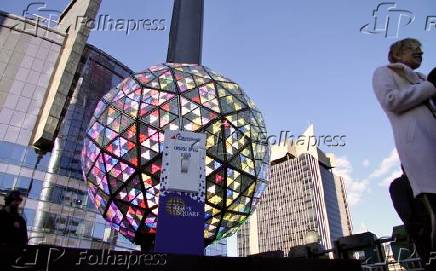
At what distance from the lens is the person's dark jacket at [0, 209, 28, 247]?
14.1 ft

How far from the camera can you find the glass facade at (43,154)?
31578mm

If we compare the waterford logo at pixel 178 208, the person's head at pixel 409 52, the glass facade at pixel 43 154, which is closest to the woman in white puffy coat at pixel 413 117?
the person's head at pixel 409 52

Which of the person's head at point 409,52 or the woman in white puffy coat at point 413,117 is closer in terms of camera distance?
the woman in white puffy coat at point 413,117

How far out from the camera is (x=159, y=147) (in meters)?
8.79

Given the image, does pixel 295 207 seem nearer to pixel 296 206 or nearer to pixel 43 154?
pixel 296 206

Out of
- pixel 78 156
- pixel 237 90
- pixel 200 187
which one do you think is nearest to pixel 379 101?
pixel 200 187

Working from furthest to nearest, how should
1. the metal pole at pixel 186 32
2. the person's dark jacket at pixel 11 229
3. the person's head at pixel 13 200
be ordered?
the metal pole at pixel 186 32, the person's head at pixel 13 200, the person's dark jacket at pixel 11 229

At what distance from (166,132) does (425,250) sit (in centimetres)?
647

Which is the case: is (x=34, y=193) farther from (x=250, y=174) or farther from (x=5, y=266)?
(x=5, y=266)

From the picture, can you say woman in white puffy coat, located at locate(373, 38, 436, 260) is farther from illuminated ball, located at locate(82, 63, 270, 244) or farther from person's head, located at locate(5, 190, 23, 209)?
illuminated ball, located at locate(82, 63, 270, 244)

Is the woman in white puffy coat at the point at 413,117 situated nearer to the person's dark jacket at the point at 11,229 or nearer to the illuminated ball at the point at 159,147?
the person's dark jacket at the point at 11,229

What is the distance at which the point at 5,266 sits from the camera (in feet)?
9.29

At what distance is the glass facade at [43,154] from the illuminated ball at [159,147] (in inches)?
984

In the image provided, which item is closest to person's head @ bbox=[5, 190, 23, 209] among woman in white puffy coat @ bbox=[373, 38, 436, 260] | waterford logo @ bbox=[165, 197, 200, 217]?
waterford logo @ bbox=[165, 197, 200, 217]
